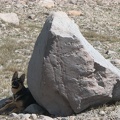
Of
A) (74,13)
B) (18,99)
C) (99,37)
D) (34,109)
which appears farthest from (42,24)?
(34,109)

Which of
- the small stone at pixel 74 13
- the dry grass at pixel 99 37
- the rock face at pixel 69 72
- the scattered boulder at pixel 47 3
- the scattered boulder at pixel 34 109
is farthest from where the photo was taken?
the scattered boulder at pixel 47 3

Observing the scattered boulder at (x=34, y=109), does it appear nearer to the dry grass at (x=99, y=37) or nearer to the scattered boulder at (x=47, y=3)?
the dry grass at (x=99, y=37)

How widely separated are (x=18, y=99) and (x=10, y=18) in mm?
11420

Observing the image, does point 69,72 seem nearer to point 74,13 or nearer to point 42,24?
point 42,24

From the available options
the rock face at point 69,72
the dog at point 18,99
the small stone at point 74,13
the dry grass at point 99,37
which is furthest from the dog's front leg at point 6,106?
the small stone at point 74,13

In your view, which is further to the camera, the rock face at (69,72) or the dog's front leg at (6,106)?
the dog's front leg at (6,106)

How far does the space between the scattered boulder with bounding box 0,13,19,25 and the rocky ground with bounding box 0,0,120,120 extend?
0.24 metres

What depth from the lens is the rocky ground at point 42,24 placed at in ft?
35.2

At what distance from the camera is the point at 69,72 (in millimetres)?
8344

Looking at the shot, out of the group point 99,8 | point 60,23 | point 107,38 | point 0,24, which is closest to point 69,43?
point 60,23

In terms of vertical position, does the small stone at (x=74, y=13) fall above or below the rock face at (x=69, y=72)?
below

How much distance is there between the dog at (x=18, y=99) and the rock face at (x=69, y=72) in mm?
549

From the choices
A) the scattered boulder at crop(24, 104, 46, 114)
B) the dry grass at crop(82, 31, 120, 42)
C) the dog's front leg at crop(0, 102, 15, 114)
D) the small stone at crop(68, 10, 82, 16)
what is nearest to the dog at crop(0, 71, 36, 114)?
the dog's front leg at crop(0, 102, 15, 114)

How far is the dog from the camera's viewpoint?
9109 mm
